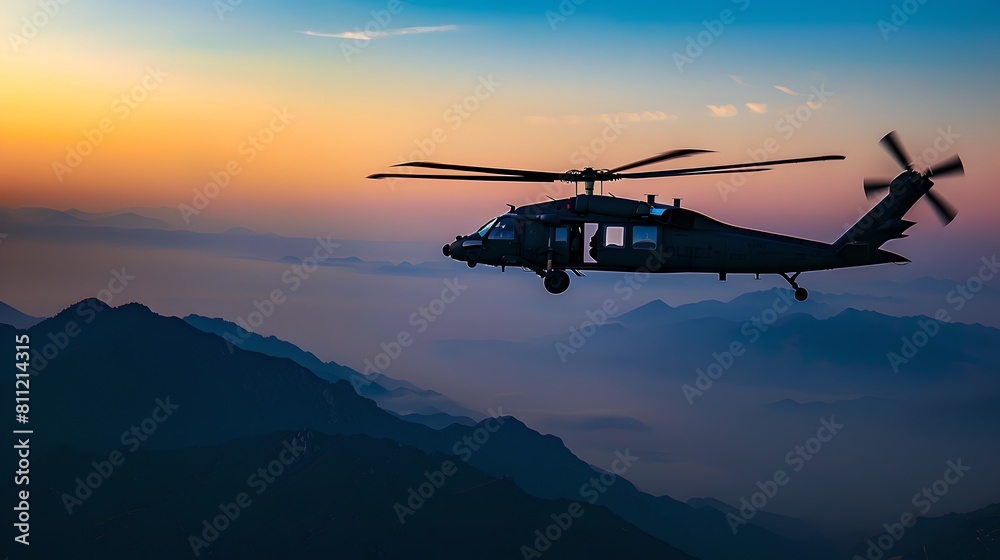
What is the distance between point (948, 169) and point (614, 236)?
18.0 metres

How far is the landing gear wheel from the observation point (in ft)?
174

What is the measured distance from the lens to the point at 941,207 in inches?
A: 2117

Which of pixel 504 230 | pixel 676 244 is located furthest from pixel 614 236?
pixel 504 230

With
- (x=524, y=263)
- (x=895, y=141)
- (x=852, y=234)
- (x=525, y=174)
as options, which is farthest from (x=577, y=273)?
(x=895, y=141)

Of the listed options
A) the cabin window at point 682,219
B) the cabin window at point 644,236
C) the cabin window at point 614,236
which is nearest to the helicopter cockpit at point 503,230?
the cabin window at point 614,236

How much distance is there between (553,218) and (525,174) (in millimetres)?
3562

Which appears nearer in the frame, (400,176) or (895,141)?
(400,176)

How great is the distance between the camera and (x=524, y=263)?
177ft

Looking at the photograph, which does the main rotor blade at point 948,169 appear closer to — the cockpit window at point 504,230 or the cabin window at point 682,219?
the cabin window at point 682,219

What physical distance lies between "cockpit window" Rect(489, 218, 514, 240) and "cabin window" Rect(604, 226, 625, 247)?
5.16 metres

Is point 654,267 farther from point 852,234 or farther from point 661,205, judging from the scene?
point 852,234

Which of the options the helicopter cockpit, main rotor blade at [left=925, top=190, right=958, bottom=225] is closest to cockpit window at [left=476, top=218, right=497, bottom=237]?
the helicopter cockpit

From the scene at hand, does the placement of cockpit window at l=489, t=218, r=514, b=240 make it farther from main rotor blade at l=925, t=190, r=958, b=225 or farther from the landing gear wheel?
main rotor blade at l=925, t=190, r=958, b=225

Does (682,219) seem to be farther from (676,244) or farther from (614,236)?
(614,236)
